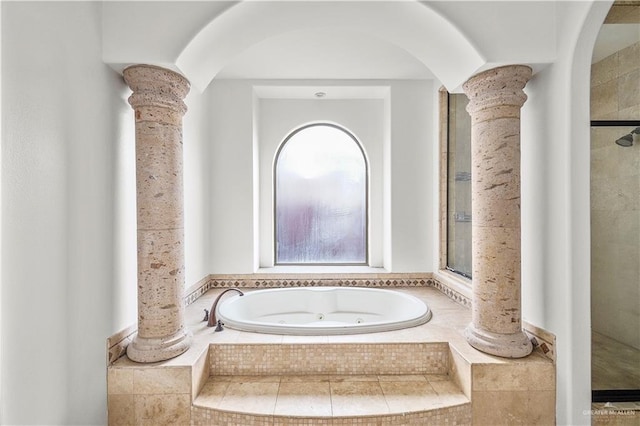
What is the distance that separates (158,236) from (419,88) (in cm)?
287

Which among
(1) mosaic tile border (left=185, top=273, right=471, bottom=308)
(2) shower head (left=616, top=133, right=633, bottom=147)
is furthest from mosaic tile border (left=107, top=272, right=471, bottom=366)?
(2) shower head (left=616, top=133, right=633, bottom=147)

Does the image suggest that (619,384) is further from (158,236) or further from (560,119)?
(158,236)

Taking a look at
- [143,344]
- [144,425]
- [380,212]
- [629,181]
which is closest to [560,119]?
[629,181]

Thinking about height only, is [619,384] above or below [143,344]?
below

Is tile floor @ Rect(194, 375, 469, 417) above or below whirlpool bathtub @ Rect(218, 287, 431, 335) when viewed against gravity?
below

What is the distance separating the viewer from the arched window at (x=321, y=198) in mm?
4129

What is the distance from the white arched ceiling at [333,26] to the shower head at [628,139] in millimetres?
970

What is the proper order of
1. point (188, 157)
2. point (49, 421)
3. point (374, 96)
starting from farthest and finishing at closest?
point (374, 96), point (188, 157), point (49, 421)

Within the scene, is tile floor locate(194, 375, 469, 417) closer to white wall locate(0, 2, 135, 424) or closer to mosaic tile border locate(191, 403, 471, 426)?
mosaic tile border locate(191, 403, 471, 426)

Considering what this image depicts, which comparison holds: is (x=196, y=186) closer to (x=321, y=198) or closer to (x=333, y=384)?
(x=321, y=198)

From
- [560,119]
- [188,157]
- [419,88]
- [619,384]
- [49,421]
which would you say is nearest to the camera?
[49,421]

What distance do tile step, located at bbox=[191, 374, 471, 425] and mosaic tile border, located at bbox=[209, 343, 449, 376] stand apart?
4cm

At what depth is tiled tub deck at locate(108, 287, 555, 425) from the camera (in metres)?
1.87

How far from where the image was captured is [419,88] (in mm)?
3631
